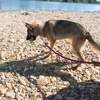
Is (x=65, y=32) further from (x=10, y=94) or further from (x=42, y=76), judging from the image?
(x=10, y=94)

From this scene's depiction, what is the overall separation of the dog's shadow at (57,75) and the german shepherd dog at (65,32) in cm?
72

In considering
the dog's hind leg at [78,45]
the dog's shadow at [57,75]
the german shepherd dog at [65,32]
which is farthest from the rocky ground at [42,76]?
the german shepherd dog at [65,32]

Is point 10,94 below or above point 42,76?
below

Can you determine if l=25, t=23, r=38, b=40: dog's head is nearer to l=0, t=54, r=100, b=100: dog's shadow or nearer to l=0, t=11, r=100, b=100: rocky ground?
l=0, t=11, r=100, b=100: rocky ground

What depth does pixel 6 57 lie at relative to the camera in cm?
798

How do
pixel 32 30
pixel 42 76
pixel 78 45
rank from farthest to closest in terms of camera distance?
pixel 32 30 < pixel 78 45 < pixel 42 76

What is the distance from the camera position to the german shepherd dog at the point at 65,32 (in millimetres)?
7441

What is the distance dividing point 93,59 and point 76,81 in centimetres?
180

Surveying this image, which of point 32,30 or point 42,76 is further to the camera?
point 32,30

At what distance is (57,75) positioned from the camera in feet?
23.2

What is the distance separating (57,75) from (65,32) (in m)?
1.68

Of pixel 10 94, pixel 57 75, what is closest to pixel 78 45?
pixel 57 75

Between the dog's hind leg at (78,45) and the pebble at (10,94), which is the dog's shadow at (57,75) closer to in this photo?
the dog's hind leg at (78,45)

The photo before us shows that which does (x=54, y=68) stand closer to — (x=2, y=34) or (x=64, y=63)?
(x=64, y=63)
